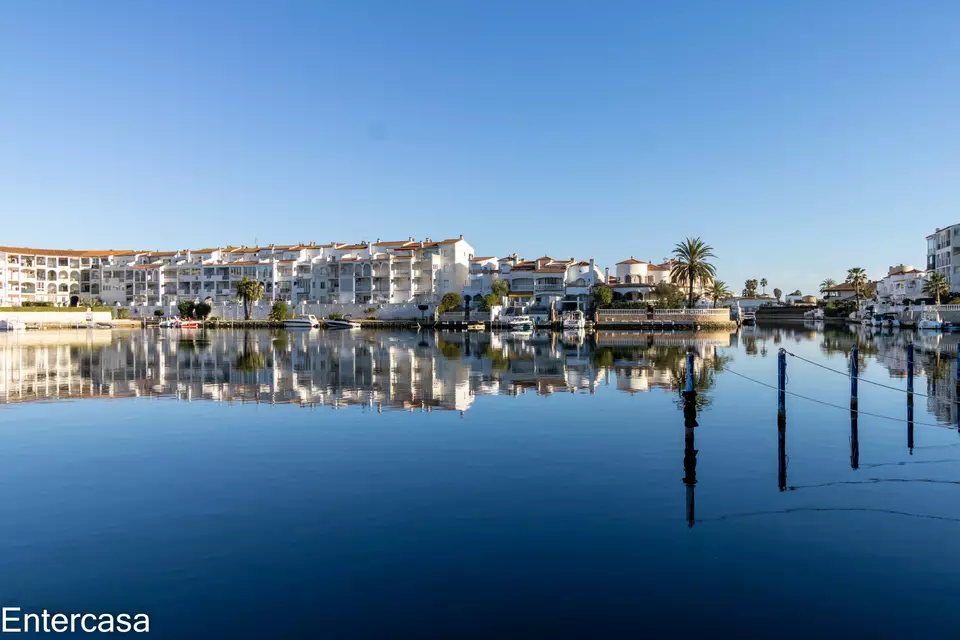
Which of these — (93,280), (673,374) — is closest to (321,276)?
(93,280)

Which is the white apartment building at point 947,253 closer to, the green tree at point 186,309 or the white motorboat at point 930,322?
the white motorboat at point 930,322

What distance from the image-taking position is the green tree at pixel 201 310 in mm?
127312

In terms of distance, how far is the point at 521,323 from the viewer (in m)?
101

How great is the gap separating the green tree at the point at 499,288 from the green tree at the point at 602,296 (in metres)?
14.3

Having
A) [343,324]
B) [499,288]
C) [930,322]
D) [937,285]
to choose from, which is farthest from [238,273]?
[937,285]

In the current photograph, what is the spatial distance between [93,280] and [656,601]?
6251 inches

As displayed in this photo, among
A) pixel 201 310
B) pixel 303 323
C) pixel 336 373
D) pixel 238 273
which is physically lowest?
pixel 336 373

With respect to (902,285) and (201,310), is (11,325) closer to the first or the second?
(201,310)

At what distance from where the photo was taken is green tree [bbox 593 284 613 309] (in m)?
108

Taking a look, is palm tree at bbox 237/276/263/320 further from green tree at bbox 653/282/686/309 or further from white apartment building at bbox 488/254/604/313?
green tree at bbox 653/282/686/309

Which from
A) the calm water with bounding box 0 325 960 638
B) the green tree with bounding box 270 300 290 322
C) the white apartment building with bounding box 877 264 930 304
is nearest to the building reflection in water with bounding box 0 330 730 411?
the calm water with bounding box 0 325 960 638

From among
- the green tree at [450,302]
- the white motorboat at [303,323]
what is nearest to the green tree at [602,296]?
the green tree at [450,302]

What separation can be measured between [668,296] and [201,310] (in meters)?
82.1

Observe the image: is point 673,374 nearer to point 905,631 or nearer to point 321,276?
point 905,631
